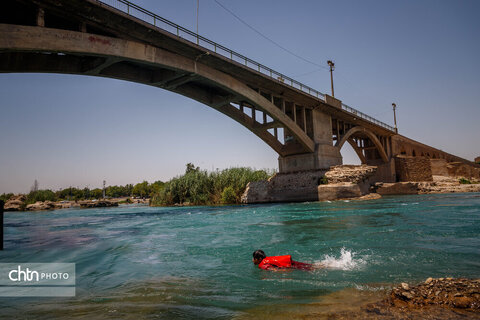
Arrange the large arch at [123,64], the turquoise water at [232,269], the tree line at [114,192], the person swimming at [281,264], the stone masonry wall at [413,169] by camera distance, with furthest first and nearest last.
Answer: the tree line at [114,192] < the stone masonry wall at [413,169] < the large arch at [123,64] < the person swimming at [281,264] < the turquoise water at [232,269]

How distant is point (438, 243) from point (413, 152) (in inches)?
2313

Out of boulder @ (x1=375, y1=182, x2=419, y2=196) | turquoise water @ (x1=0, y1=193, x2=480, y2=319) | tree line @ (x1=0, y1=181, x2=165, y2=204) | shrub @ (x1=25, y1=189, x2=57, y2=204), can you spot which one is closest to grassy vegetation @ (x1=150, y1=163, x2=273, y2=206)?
boulder @ (x1=375, y1=182, x2=419, y2=196)

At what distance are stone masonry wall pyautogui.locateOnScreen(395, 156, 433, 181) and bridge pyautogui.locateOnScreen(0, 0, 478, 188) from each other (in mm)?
15263

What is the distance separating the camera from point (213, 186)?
31.7m

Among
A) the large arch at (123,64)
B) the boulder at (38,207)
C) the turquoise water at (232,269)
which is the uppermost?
the large arch at (123,64)

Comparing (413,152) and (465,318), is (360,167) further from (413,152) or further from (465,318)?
(413,152)

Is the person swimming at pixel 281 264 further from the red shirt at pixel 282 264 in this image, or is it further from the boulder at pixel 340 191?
the boulder at pixel 340 191

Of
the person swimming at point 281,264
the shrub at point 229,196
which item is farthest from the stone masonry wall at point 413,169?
the person swimming at point 281,264

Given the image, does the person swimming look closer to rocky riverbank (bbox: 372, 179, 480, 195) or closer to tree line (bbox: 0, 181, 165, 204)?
rocky riverbank (bbox: 372, 179, 480, 195)

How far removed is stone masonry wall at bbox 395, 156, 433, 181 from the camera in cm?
4053

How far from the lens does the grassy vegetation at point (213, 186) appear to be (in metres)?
30.6

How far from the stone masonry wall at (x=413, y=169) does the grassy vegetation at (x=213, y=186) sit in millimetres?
24007

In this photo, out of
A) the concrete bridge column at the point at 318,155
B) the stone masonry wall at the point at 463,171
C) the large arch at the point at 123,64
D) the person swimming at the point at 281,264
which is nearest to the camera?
the person swimming at the point at 281,264

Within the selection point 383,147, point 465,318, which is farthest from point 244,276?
point 383,147
